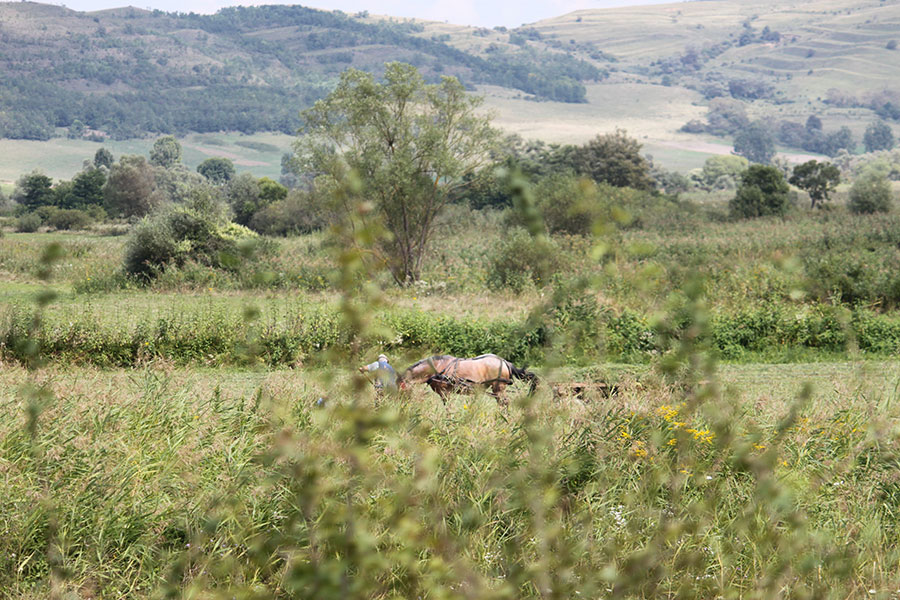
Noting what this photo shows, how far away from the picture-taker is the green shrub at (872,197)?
3994cm

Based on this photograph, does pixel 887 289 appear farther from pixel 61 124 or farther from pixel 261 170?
pixel 61 124

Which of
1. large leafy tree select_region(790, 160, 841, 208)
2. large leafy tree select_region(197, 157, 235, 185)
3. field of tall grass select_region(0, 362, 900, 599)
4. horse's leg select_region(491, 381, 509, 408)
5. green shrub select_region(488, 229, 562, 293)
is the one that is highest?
field of tall grass select_region(0, 362, 900, 599)

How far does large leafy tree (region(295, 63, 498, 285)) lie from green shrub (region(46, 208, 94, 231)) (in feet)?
107

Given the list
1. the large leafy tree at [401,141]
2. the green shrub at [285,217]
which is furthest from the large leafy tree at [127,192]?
the large leafy tree at [401,141]

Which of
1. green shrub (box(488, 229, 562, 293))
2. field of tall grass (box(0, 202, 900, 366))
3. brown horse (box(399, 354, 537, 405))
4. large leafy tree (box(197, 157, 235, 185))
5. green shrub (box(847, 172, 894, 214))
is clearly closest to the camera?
brown horse (box(399, 354, 537, 405))

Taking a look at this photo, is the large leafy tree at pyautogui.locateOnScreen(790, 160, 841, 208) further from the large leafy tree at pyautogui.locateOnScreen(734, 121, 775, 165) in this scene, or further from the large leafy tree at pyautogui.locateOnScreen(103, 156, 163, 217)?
the large leafy tree at pyautogui.locateOnScreen(734, 121, 775, 165)

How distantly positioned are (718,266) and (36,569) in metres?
18.1

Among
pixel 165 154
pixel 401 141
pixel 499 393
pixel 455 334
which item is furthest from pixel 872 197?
pixel 165 154

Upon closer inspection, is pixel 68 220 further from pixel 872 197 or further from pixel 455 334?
pixel 872 197

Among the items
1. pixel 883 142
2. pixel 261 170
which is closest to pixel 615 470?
pixel 261 170

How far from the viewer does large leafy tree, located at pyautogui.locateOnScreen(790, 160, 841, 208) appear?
52.0 metres

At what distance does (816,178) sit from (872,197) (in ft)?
42.9

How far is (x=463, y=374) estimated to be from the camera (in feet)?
23.3

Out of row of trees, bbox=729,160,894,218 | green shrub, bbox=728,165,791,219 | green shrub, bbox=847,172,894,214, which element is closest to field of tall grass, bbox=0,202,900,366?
green shrub, bbox=728,165,791,219
